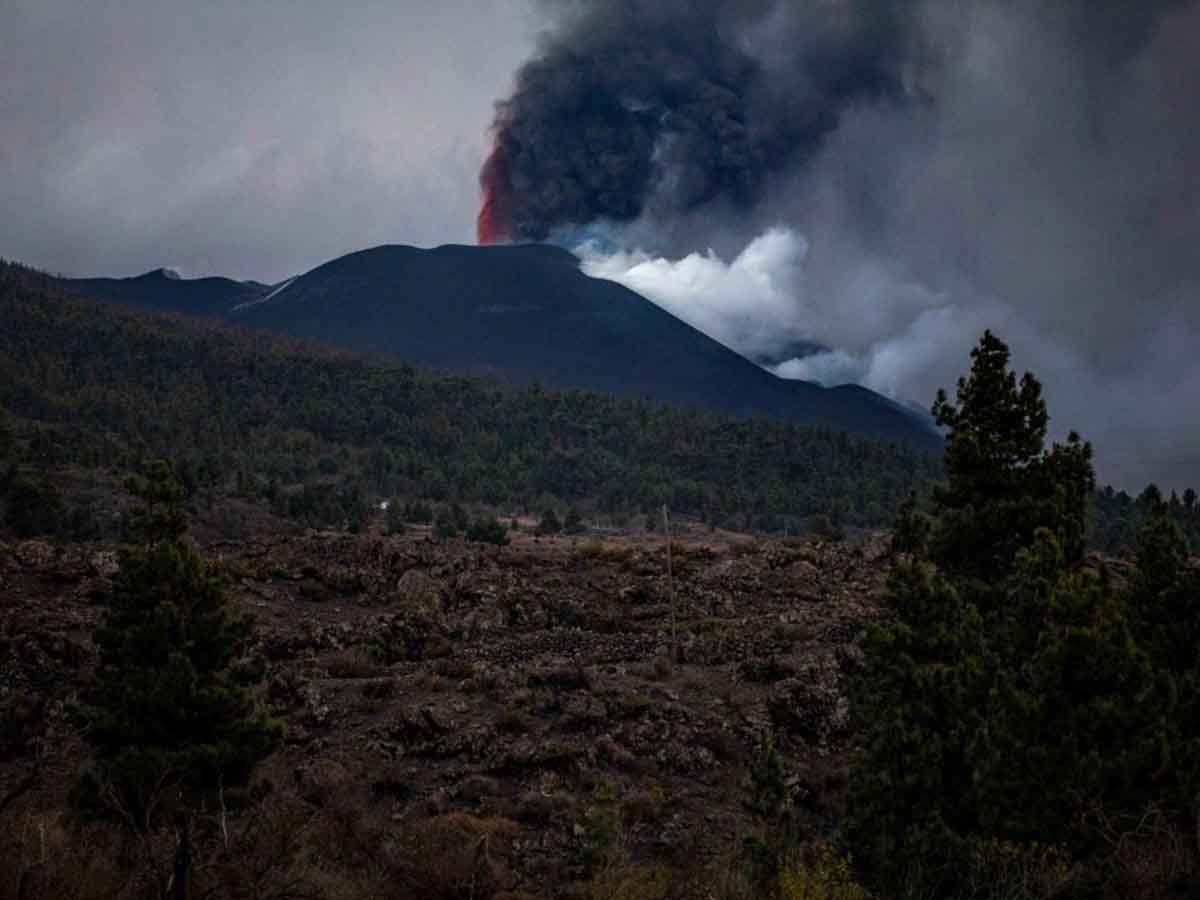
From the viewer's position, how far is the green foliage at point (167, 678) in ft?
38.5

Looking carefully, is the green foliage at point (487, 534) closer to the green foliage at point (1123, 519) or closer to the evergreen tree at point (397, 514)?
the evergreen tree at point (397, 514)

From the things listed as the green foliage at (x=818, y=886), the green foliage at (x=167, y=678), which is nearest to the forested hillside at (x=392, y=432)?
the green foliage at (x=167, y=678)

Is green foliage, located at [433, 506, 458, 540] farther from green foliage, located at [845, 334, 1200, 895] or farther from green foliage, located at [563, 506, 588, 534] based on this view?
green foliage, located at [845, 334, 1200, 895]

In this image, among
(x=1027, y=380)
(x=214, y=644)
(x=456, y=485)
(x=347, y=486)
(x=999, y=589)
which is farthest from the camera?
(x=456, y=485)

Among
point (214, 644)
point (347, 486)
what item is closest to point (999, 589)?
point (214, 644)

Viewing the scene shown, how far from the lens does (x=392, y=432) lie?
115 metres

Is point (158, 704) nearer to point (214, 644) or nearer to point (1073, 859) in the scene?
point (214, 644)

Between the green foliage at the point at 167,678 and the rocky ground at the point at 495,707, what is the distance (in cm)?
107

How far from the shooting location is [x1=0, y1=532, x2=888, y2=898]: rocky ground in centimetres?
1179

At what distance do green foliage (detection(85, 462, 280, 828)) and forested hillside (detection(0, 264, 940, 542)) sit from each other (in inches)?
2308

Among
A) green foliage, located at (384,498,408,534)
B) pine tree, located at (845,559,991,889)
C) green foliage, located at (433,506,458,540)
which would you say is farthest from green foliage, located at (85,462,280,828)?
green foliage, located at (384,498,408,534)

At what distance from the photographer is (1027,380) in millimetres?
16750

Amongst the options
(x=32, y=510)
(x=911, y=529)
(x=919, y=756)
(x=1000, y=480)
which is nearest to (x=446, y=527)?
(x=32, y=510)

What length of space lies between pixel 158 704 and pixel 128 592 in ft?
5.17
